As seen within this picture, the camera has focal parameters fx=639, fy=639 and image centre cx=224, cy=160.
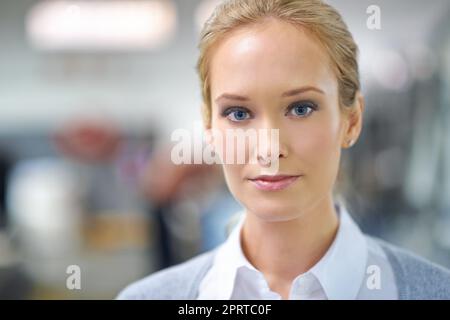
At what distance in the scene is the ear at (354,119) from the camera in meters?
0.59

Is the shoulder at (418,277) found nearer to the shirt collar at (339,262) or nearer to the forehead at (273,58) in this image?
the shirt collar at (339,262)

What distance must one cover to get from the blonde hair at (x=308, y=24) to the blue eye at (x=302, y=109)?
1.1 inches

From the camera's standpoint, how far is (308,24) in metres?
0.56

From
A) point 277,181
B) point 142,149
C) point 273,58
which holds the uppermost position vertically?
point 273,58

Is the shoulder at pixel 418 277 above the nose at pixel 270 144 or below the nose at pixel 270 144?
below

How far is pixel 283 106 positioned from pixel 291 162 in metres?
0.05

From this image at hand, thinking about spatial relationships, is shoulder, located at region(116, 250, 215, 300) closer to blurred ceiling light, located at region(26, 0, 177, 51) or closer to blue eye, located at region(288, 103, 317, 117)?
blue eye, located at region(288, 103, 317, 117)

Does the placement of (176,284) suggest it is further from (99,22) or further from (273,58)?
(99,22)

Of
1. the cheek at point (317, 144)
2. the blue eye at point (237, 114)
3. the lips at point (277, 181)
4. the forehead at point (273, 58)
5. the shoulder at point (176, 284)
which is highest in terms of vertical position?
the forehead at point (273, 58)

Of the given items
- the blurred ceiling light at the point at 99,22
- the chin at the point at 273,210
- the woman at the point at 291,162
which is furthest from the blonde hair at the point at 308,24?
the blurred ceiling light at the point at 99,22

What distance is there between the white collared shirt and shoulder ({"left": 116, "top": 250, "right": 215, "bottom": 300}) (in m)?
0.02

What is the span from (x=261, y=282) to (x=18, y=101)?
7.63 feet

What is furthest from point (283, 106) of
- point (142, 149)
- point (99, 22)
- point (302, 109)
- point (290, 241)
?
point (142, 149)

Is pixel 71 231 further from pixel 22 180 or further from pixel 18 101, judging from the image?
pixel 18 101
